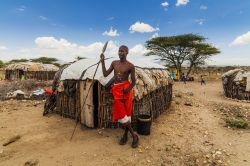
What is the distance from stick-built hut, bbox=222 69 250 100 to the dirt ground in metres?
6.04

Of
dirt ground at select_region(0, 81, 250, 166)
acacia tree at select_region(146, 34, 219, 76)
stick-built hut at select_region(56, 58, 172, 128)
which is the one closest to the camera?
dirt ground at select_region(0, 81, 250, 166)

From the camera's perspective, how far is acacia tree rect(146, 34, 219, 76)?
23719mm

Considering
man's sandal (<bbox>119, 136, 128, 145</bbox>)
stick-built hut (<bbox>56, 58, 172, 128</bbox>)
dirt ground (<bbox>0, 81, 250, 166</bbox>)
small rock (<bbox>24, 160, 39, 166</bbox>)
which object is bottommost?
small rock (<bbox>24, 160, 39, 166</bbox>)

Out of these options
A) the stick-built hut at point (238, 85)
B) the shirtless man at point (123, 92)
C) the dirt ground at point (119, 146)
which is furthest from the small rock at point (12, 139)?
the stick-built hut at point (238, 85)

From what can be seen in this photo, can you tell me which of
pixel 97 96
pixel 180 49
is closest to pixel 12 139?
pixel 97 96

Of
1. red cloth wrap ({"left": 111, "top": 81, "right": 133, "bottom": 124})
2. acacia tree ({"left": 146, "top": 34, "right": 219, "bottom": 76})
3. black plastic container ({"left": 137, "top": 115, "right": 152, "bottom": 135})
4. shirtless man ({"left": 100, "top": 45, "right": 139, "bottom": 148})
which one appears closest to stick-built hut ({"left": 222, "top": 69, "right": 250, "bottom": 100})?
black plastic container ({"left": 137, "top": 115, "right": 152, "bottom": 135})

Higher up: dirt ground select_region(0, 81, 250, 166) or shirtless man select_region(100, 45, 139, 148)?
shirtless man select_region(100, 45, 139, 148)

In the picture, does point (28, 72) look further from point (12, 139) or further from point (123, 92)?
point (123, 92)

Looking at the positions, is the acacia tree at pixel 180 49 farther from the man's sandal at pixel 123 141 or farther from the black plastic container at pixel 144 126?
the man's sandal at pixel 123 141

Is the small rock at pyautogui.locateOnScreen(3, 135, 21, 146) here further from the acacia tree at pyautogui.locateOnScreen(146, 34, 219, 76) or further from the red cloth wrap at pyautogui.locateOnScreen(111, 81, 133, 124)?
the acacia tree at pyautogui.locateOnScreen(146, 34, 219, 76)

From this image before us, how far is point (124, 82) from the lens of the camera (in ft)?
14.5

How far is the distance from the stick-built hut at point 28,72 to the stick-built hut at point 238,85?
19.7 metres

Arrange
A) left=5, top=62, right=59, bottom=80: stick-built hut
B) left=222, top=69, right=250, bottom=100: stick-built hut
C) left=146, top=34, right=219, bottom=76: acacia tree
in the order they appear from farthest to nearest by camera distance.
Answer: left=146, top=34, right=219, bottom=76: acacia tree, left=5, top=62, right=59, bottom=80: stick-built hut, left=222, top=69, right=250, bottom=100: stick-built hut

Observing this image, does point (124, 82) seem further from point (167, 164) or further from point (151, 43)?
point (151, 43)
